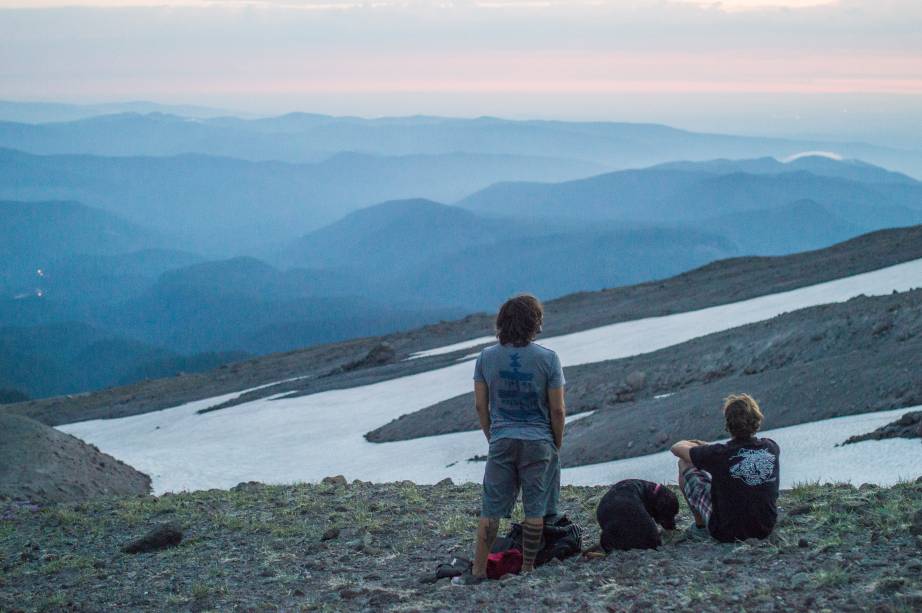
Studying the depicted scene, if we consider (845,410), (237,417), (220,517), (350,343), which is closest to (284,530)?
(220,517)

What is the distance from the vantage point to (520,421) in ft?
20.7

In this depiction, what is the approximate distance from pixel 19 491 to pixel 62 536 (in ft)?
16.6

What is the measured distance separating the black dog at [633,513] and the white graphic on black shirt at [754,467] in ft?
2.26

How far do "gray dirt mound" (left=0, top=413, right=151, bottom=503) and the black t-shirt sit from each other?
11.5 metres

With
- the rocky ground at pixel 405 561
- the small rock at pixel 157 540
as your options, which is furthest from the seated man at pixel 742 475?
the small rock at pixel 157 540

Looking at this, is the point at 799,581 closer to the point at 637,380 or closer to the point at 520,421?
the point at 520,421

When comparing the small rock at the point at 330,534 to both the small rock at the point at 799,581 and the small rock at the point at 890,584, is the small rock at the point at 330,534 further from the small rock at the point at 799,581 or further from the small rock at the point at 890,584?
the small rock at the point at 890,584

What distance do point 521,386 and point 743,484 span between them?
1.67 meters

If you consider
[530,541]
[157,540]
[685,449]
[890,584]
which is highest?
[685,449]

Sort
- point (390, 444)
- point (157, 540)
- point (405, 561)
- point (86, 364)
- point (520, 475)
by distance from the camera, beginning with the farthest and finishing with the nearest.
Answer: point (86, 364) → point (390, 444) → point (157, 540) → point (405, 561) → point (520, 475)

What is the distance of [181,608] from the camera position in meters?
6.75

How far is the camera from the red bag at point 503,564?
6500 millimetres

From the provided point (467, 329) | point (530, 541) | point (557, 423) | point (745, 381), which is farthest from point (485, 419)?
point (467, 329)

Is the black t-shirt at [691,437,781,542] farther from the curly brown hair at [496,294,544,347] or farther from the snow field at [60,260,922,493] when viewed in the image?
the snow field at [60,260,922,493]
